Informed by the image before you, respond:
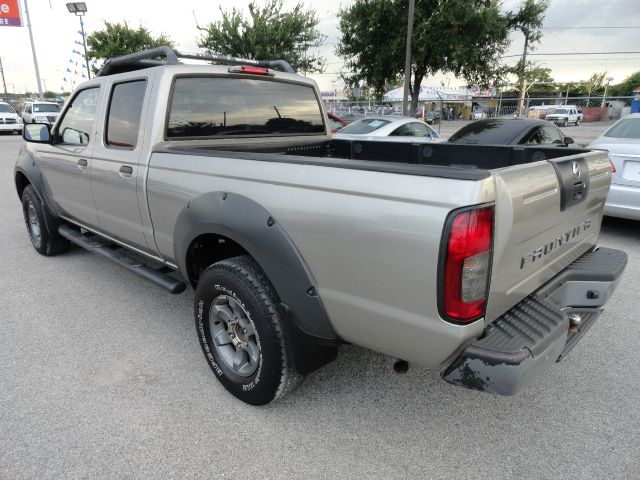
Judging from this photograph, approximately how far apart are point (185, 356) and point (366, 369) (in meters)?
1.24

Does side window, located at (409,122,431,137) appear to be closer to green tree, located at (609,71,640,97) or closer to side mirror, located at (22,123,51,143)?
side mirror, located at (22,123,51,143)

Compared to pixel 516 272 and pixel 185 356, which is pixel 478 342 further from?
pixel 185 356

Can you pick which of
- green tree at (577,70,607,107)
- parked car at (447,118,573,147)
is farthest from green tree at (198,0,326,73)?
green tree at (577,70,607,107)

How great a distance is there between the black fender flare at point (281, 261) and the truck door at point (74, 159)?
189cm

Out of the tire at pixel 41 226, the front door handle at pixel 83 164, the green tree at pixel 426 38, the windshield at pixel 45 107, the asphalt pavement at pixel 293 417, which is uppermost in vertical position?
the green tree at pixel 426 38

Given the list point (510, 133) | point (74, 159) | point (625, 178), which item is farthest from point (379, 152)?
point (510, 133)

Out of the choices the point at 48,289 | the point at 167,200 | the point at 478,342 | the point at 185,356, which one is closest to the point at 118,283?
the point at 48,289

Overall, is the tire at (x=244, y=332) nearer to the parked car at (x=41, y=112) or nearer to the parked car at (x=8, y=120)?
the parked car at (x=41, y=112)

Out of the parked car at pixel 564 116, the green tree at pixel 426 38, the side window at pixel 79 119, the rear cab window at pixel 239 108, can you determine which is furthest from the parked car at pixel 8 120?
the parked car at pixel 564 116

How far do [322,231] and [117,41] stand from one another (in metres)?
34.6

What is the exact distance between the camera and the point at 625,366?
2.89 m

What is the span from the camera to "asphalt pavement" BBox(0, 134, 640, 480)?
6.91 ft

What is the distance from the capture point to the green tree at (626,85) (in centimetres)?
8330

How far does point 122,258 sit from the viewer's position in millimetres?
3529
